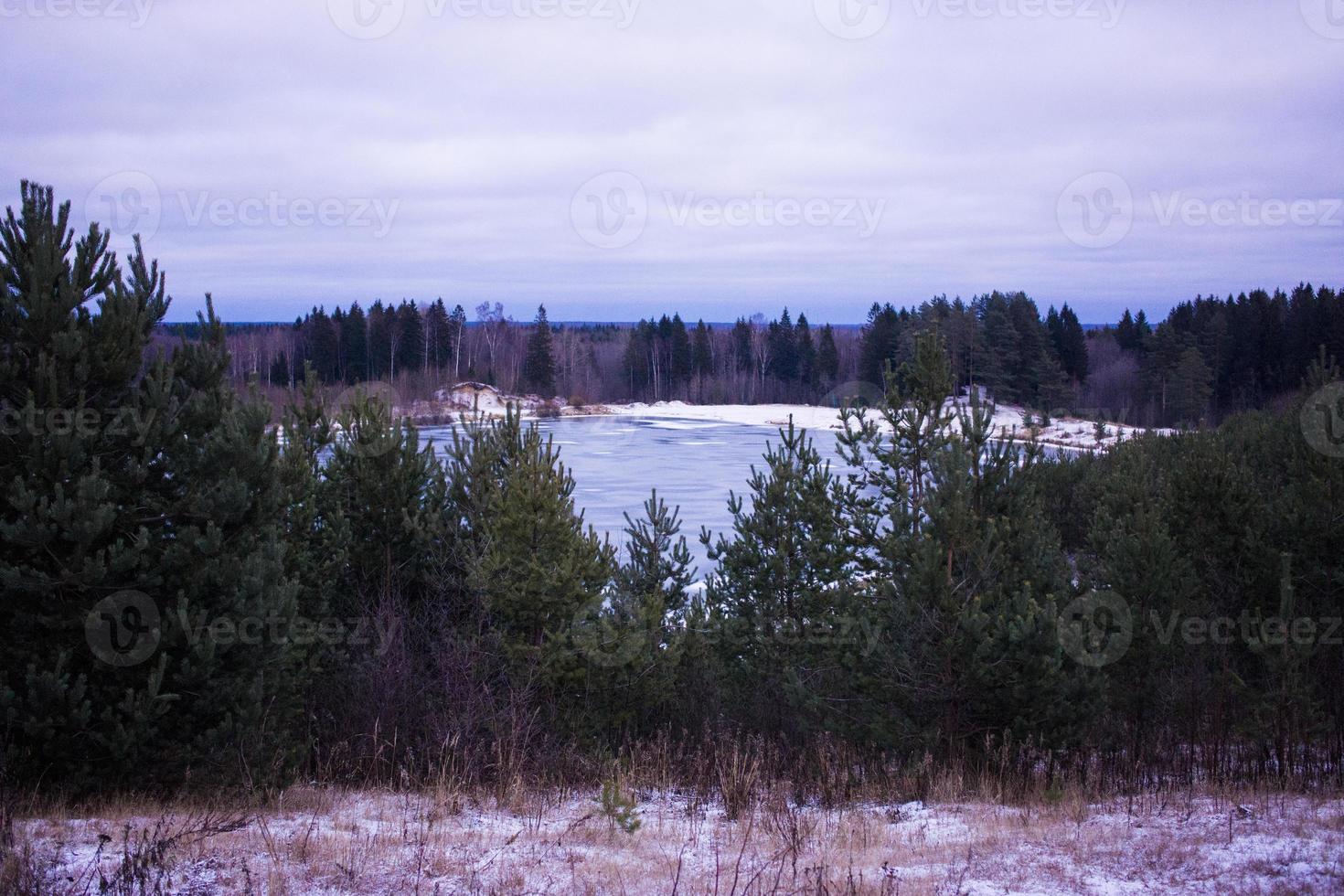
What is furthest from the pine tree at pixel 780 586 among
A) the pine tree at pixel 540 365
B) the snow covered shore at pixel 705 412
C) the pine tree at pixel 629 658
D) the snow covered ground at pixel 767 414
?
the pine tree at pixel 540 365

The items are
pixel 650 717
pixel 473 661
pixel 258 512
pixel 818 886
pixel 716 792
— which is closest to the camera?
pixel 818 886

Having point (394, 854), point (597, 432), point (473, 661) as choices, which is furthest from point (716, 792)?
point (597, 432)

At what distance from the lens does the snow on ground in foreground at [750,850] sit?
15.8 ft

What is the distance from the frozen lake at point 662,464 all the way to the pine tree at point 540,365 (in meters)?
13.8

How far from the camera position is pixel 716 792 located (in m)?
7.80

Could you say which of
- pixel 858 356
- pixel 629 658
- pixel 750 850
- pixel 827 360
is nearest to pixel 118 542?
pixel 750 850

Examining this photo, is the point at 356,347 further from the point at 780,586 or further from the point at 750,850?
the point at 750,850

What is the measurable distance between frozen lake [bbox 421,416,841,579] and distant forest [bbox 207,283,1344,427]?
13673 mm

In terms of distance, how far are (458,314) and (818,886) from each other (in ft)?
321

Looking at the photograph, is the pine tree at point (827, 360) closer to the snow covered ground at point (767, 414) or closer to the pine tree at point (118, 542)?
the snow covered ground at point (767, 414)

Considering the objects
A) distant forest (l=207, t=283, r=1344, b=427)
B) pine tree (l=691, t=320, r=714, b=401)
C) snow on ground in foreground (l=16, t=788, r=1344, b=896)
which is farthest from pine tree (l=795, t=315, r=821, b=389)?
snow on ground in foreground (l=16, t=788, r=1344, b=896)

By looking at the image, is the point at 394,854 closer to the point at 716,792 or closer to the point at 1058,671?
the point at 716,792

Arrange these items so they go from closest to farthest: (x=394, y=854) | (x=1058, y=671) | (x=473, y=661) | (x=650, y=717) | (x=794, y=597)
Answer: (x=394, y=854) < (x=1058, y=671) < (x=473, y=661) < (x=650, y=717) < (x=794, y=597)

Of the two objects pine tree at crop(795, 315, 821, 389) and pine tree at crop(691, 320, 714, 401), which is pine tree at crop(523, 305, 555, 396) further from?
pine tree at crop(795, 315, 821, 389)
